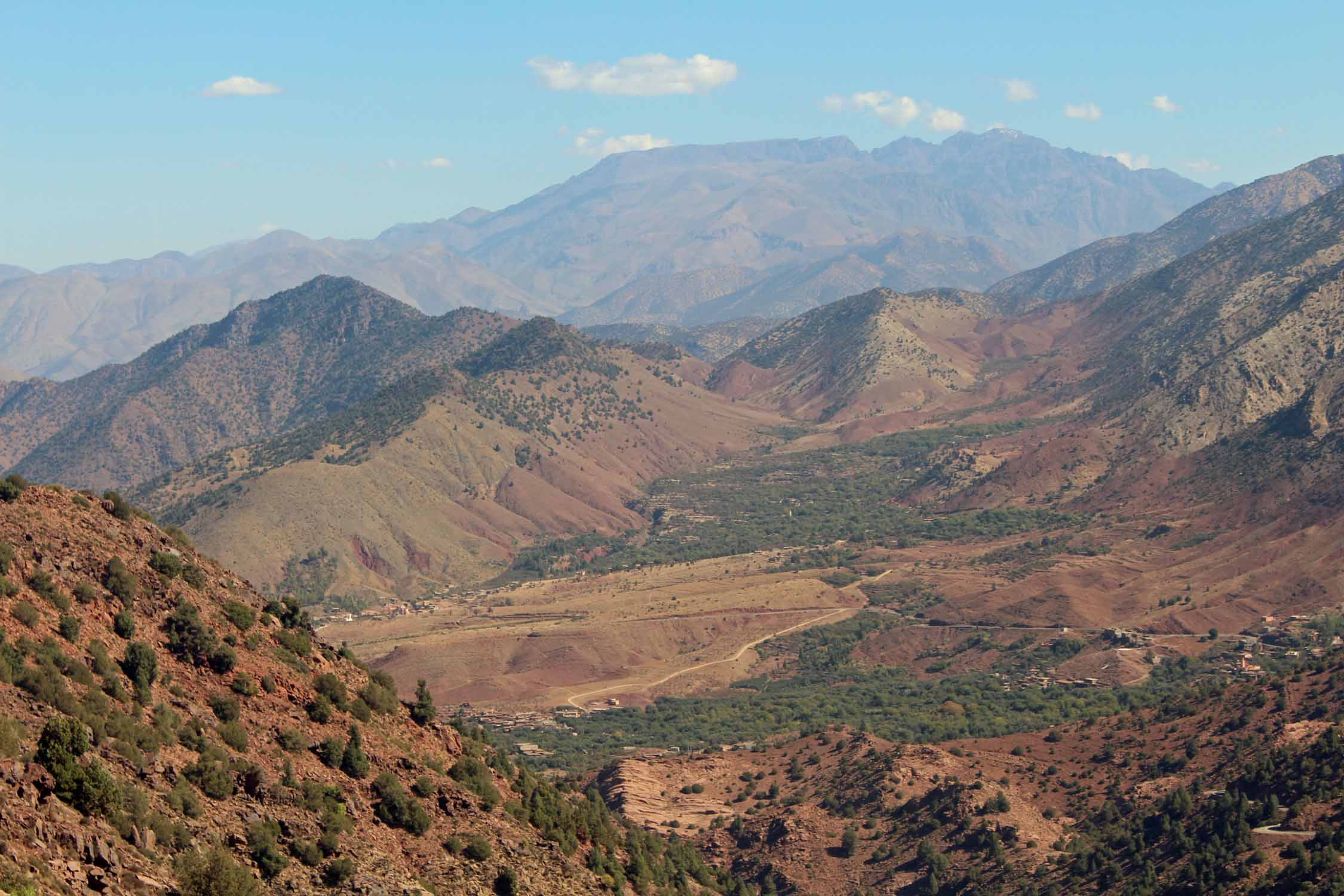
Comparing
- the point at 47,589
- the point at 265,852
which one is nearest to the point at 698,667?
the point at 47,589

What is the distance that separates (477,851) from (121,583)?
15.9 metres

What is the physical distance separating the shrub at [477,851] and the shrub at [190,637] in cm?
1128

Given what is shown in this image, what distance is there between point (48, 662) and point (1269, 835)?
190 ft

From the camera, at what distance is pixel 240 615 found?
59.6 metres

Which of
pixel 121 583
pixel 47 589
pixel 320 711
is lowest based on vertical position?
pixel 320 711

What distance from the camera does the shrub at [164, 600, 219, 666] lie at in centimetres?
5538

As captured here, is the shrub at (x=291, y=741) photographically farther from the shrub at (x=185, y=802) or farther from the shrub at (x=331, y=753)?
the shrub at (x=185, y=802)

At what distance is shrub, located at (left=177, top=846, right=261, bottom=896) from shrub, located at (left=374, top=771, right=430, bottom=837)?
1086cm

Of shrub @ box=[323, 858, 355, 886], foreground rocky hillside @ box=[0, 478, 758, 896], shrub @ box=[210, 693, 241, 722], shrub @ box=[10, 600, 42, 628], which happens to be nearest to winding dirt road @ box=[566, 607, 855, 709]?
foreground rocky hillside @ box=[0, 478, 758, 896]

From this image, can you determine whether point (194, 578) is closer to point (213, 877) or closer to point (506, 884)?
point (506, 884)

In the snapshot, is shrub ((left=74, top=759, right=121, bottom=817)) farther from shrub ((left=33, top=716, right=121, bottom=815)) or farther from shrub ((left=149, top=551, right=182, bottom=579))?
shrub ((left=149, top=551, right=182, bottom=579))

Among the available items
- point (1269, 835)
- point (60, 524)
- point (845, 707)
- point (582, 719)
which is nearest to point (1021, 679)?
point (845, 707)

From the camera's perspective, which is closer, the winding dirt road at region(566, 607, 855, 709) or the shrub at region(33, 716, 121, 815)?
the shrub at region(33, 716, 121, 815)

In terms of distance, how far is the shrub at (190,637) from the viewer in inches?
2180
